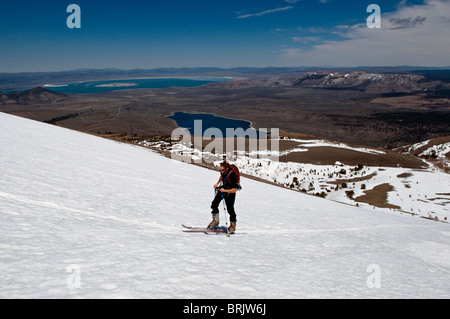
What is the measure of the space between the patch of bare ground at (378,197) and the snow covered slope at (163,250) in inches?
582

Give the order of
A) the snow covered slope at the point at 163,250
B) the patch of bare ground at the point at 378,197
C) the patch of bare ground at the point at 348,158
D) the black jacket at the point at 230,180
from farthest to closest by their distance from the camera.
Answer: the patch of bare ground at the point at 348,158
the patch of bare ground at the point at 378,197
the black jacket at the point at 230,180
the snow covered slope at the point at 163,250

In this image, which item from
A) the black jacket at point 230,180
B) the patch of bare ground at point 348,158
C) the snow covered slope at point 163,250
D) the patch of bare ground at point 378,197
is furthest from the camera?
the patch of bare ground at point 348,158

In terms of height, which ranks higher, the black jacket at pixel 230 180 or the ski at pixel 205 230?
the black jacket at pixel 230 180

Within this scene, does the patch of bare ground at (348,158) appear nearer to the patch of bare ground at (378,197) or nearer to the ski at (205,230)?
the patch of bare ground at (378,197)

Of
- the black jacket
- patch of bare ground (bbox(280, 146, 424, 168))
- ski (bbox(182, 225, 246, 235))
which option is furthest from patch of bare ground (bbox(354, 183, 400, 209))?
the black jacket

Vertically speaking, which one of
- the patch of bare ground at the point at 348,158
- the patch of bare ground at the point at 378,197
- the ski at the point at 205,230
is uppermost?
the ski at the point at 205,230

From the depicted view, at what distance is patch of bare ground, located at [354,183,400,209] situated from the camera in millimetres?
25906

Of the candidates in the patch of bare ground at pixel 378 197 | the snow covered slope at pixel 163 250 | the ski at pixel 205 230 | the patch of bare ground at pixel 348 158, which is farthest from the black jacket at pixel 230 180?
the patch of bare ground at pixel 348 158

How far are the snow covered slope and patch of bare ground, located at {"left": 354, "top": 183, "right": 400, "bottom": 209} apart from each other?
14.8m

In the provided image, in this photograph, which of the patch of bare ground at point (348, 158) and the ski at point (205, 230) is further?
the patch of bare ground at point (348, 158)

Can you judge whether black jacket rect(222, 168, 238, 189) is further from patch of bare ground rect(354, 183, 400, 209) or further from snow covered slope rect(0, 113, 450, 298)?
patch of bare ground rect(354, 183, 400, 209)

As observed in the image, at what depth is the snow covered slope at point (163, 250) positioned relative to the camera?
4469 mm
